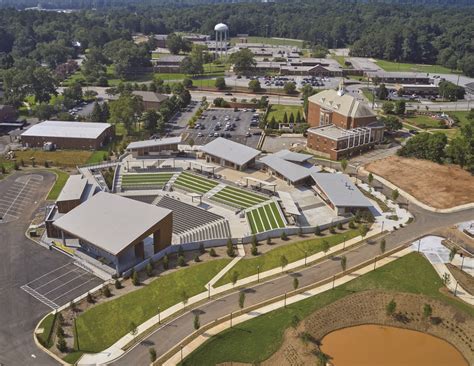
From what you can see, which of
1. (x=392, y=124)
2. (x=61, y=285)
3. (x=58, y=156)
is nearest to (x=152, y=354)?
(x=61, y=285)

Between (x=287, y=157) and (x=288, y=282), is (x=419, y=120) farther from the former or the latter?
(x=288, y=282)

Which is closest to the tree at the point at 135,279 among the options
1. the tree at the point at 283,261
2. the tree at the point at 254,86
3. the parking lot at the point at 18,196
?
the tree at the point at 283,261

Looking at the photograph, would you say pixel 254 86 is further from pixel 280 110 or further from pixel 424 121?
pixel 424 121

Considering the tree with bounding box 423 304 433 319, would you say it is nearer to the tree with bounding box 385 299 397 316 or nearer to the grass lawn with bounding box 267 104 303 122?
the tree with bounding box 385 299 397 316

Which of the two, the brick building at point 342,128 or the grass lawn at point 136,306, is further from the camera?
the brick building at point 342,128

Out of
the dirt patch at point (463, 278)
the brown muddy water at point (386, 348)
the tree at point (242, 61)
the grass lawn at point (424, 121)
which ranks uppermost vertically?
the tree at point (242, 61)

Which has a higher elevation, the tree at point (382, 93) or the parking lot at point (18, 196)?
the tree at point (382, 93)

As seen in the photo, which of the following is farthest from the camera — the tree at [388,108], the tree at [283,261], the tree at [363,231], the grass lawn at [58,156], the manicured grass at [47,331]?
the tree at [388,108]

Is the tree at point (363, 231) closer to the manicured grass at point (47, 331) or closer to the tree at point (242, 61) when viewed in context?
the manicured grass at point (47, 331)

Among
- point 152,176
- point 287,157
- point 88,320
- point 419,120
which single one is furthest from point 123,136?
point 419,120
